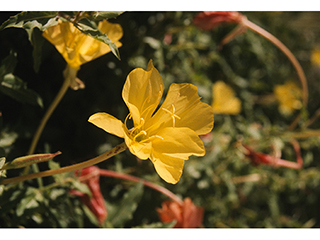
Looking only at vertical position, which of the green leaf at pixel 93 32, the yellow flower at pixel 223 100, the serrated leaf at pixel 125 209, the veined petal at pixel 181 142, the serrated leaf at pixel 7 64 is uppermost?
the green leaf at pixel 93 32

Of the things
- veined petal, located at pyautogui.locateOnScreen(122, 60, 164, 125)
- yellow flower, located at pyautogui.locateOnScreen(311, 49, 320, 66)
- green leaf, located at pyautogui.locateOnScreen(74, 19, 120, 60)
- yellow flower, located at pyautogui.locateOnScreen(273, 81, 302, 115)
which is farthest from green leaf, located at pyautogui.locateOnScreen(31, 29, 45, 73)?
yellow flower, located at pyautogui.locateOnScreen(311, 49, 320, 66)

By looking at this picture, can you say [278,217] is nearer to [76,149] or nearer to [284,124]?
[284,124]

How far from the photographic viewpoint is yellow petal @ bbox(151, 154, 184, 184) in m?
0.57

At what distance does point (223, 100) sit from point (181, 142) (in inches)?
40.6

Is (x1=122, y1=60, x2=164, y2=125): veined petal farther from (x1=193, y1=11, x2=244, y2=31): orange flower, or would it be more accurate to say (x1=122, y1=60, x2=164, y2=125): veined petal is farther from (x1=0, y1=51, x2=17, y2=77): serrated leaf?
(x1=193, y1=11, x2=244, y2=31): orange flower

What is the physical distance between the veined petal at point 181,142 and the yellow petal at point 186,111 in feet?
0.13

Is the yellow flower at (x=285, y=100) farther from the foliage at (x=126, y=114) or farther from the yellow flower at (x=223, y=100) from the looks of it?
the yellow flower at (x=223, y=100)

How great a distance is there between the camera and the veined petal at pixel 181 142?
1.97 feet

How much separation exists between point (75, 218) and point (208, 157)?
659mm

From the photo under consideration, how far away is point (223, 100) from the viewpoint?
1577mm

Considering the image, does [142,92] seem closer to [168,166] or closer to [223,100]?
[168,166]

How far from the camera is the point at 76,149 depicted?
3.57 feet

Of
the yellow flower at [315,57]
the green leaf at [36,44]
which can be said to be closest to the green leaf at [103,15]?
the green leaf at [36,44]

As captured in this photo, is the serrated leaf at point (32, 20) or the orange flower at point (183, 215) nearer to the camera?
the serrated leaf at point (32, 20)
